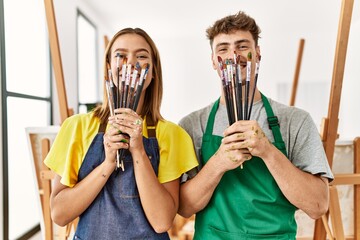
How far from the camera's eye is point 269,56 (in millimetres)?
7020

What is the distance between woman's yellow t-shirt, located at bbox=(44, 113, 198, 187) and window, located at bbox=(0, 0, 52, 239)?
1.55 meters

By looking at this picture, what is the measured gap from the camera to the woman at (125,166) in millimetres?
1107

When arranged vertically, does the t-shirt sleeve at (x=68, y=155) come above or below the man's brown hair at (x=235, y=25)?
below

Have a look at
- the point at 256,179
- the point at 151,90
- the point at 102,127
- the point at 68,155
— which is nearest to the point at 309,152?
the point at 256,179

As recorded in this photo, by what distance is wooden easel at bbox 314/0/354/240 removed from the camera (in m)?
1.73

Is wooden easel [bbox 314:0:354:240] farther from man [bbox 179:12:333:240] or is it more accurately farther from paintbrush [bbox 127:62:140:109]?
paintbrush [bbox 127:62:140:109]

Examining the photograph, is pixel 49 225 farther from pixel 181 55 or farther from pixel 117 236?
pixel 181 55

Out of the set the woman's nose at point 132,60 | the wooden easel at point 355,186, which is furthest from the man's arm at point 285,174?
the wooden easel at point 355,186

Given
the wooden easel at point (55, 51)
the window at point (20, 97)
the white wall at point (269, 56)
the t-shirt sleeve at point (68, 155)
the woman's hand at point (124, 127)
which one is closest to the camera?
the woman's hand at point (124, 127)

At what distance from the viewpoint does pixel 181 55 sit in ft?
23.8

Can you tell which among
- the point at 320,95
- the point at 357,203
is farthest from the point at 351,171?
the point at 320,95

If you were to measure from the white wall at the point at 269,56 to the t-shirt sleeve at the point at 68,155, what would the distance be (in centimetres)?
455

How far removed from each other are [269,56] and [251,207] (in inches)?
243

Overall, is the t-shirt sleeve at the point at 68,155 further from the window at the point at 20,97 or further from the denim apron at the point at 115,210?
the window at the point at 20,97
